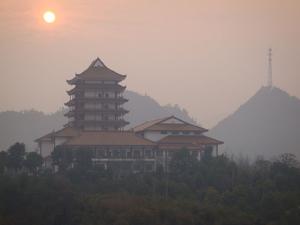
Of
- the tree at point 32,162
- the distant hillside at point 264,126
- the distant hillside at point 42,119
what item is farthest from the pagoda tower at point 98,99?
the distant hillside at point 42,119

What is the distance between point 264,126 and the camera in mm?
86125

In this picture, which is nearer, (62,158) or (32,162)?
(32,162)

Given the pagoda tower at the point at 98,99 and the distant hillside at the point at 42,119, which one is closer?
the pagoda tower at the point at 98,99

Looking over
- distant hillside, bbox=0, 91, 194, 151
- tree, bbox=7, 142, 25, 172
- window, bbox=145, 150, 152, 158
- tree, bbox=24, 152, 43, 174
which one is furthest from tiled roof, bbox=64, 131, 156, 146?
distant hillside, bbox=0, 91, 194, 151

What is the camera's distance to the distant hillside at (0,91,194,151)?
90.1 meters

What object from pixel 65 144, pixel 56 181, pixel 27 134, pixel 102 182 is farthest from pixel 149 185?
pixel 27 134

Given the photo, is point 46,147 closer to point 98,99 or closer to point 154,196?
point 98,99

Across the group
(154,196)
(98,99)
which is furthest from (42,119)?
(154,196)

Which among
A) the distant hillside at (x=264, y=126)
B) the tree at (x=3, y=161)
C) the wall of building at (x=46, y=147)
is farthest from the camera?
the distant hillside at (x=264, y=126)

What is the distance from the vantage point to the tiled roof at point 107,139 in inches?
1422

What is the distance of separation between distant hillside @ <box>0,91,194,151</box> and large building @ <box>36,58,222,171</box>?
45353 mm

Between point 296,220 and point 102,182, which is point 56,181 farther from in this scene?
point 296,220

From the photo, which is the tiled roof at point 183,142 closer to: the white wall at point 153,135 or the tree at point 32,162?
the white wall at point 153,135

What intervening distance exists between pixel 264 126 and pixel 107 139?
5190 cm
